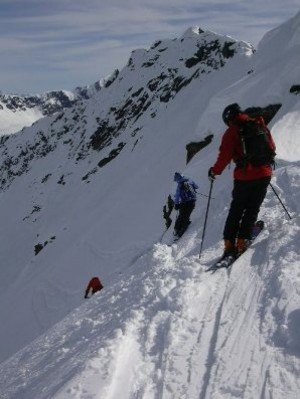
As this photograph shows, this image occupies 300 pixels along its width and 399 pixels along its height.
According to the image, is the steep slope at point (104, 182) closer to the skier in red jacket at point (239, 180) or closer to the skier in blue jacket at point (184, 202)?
the skier in blue jacket at point (184, 202)

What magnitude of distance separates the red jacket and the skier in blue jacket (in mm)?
4803

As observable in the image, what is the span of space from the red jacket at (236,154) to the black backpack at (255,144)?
6 cm

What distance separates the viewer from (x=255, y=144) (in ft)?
20.8

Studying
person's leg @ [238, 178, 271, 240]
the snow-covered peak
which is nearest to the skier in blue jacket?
person's leg @ [238, 178, 271, 240]

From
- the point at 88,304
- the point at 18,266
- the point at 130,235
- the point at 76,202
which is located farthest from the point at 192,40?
the point at 88,304

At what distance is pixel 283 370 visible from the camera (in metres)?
4.43

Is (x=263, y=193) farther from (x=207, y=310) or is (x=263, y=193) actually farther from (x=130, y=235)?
(x=130, y=235)

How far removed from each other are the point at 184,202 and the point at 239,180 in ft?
16.1

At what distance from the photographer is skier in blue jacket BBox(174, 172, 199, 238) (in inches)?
450

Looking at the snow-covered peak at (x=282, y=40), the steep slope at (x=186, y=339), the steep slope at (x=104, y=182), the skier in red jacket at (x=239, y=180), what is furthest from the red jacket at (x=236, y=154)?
the snow-covered peak at (x=282, y=40)

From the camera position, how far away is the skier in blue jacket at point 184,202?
37.5 ft

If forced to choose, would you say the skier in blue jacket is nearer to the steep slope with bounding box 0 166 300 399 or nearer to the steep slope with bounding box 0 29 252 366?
the steep slope with bounding box 0 166 300 399

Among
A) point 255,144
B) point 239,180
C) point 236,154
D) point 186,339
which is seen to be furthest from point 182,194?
point 186,339

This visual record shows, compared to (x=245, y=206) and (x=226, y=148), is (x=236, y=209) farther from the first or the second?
(x=226, y=148)
